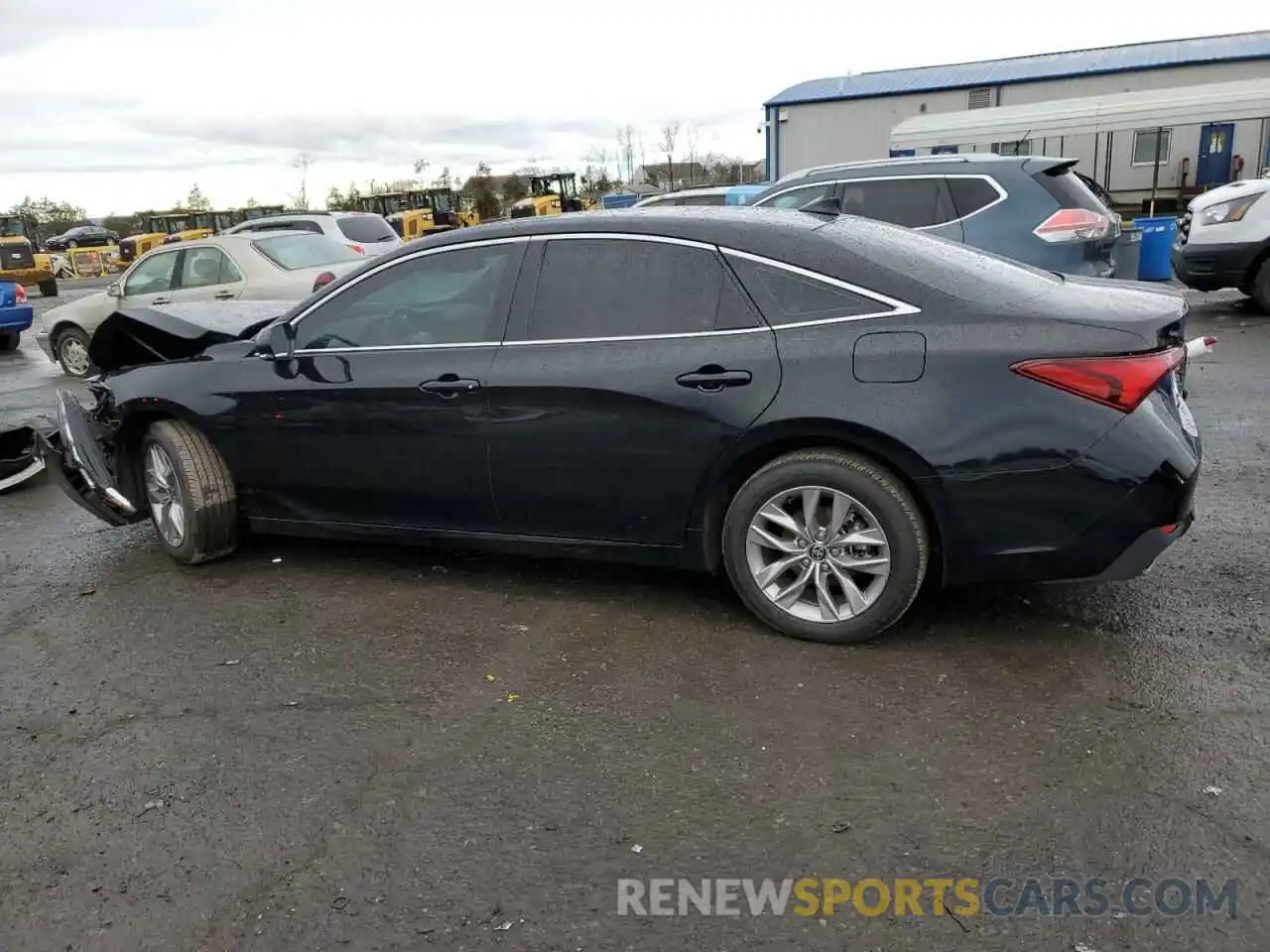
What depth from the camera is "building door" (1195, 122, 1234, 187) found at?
29.1 m

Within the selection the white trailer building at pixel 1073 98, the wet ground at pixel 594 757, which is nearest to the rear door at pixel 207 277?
the wet ground at pixel 594 757

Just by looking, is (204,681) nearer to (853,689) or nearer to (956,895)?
→ (853,689)

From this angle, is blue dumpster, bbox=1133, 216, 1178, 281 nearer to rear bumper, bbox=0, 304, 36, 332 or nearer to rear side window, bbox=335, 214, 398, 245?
rear side window, bbox=335, 214, 398, 245

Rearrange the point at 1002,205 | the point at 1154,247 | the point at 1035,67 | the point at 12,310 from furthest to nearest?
the point at 1035,67, the point at 12,310, the point at 1154,247, the point at 1002,205

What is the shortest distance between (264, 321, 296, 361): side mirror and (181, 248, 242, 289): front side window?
6.57m

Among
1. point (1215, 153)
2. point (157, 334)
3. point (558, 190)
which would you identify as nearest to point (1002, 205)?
point (157, 334)

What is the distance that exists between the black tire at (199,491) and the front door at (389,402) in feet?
0.52

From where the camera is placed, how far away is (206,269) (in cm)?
1077

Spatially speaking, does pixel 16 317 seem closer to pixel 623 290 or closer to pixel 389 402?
pixel 389 402

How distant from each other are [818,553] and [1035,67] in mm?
37969

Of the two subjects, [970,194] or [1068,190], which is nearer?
[1068,190]

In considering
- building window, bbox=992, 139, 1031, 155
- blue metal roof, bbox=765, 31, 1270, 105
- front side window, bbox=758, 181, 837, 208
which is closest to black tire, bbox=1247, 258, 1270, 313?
front side window, bbox=758, 181, 837, 208

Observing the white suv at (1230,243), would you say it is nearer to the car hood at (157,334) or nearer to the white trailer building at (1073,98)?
the car hood at (157,334)

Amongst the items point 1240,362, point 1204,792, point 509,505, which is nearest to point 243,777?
point 509,505
